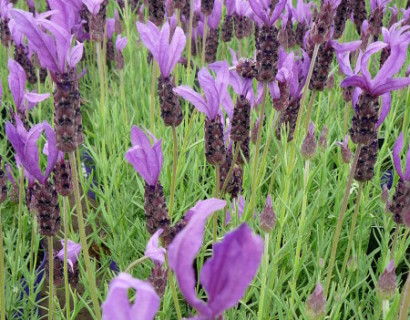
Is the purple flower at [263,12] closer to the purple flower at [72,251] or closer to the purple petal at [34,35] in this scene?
the purple petal at [34,35]

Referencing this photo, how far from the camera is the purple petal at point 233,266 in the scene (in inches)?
17.2

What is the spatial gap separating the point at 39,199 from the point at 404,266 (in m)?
1.17

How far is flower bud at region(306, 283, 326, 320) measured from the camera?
1037 mm

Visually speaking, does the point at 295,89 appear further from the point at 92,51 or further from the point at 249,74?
the point at 92,51

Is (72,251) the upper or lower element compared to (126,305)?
lower

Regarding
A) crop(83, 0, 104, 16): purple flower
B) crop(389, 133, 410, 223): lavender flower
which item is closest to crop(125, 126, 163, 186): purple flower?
crop(389, 133, 410, 223): lavender flower

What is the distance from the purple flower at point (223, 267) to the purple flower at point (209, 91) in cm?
78

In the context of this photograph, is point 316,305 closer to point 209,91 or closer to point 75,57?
point 209,91

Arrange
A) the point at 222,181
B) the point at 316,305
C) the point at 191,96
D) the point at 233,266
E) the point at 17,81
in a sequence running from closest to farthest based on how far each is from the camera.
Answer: the point at 233,266, the point at 316,305, the point at 191,96, the point at 17,81, the point at 222,181

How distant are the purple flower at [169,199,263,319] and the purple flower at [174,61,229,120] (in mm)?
784

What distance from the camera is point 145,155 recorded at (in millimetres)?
1053

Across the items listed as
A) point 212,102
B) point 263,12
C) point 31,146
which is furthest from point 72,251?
point 263,12

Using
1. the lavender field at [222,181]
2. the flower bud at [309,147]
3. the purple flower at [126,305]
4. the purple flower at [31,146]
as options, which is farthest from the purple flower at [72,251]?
the purple flower at [126,305]

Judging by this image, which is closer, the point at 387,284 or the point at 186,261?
the point at 186,261
